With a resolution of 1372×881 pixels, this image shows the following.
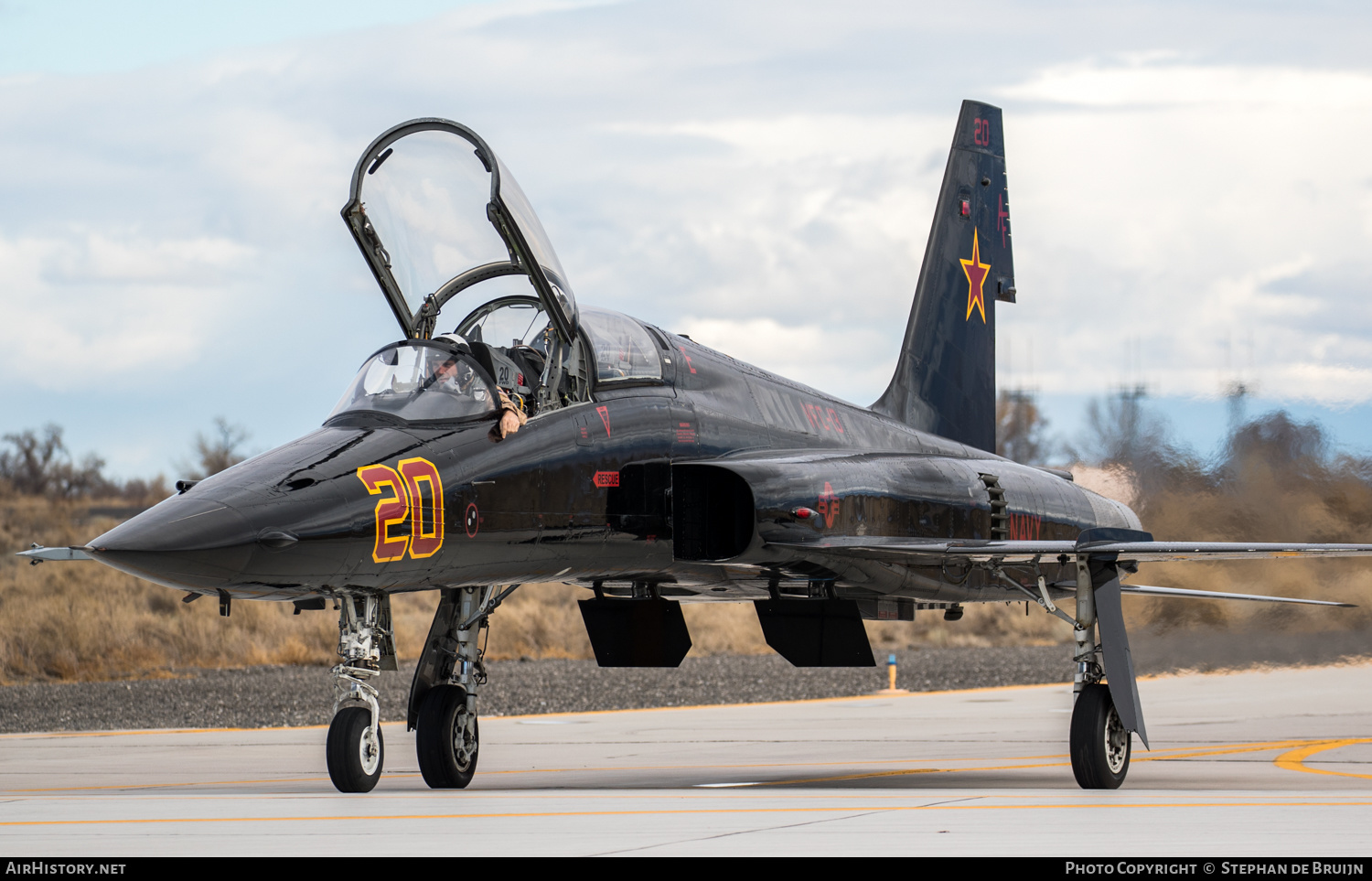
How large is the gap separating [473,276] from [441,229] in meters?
0.38

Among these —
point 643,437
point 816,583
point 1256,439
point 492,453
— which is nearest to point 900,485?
point 816,583

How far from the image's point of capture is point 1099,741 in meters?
10.8

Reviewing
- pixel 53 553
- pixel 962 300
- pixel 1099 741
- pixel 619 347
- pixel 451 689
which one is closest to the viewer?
pixel 53 553

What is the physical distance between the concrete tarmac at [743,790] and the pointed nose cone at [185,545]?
1218mm

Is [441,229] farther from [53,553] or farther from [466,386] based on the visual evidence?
[53,553]

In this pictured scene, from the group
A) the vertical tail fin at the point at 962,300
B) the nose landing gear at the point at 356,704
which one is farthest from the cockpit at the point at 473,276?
the vertical tail fin at the point at 962,300

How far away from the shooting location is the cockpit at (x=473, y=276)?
998 centimetres

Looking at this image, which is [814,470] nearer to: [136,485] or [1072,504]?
[1072,504]

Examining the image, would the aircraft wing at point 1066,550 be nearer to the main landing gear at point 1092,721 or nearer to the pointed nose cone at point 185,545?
the main landing gear at point 1092,721

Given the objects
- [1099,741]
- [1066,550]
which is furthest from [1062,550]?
[1099,741]

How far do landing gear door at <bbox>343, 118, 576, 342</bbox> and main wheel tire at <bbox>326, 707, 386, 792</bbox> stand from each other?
9.04ft

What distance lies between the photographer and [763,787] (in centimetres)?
1071
